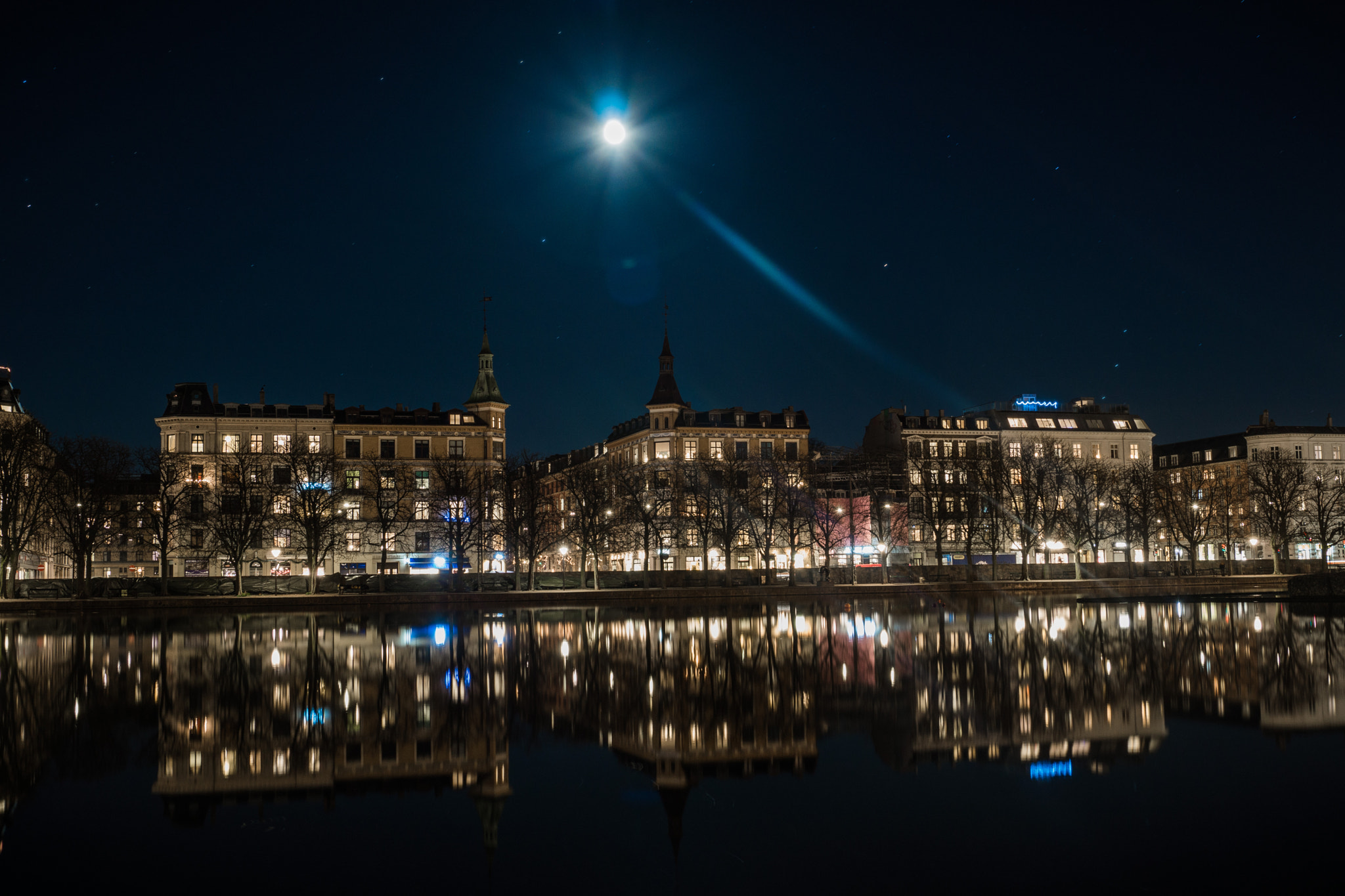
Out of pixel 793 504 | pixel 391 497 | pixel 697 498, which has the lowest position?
pixel 793 504

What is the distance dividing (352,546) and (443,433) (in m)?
16.0

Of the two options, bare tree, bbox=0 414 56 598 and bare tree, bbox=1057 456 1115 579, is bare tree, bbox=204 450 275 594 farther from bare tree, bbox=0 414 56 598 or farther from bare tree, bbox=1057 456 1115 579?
bare tree, bbox=1057 456 1115 579

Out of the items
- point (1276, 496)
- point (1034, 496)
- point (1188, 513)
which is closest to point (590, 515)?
point (1034, 496)

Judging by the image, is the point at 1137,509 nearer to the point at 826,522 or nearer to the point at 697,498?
the point at 826,522

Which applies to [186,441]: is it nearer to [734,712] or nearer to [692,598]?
[692,598]

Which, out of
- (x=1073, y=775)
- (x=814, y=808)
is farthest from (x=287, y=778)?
(x=1073, y=775)

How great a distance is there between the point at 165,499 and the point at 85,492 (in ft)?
18.7

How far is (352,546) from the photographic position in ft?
347

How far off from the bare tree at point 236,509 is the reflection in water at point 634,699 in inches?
1407

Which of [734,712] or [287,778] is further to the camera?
[734,712]

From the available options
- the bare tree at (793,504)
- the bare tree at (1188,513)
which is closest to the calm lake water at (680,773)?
the bare tree at (793,504)

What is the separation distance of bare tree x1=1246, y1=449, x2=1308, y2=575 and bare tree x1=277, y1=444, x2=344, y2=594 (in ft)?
248

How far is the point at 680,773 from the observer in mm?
14891

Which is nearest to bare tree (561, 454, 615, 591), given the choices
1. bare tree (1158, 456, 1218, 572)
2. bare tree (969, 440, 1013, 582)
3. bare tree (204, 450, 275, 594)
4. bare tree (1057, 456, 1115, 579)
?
bare tree (204, 450, 275, 594)
